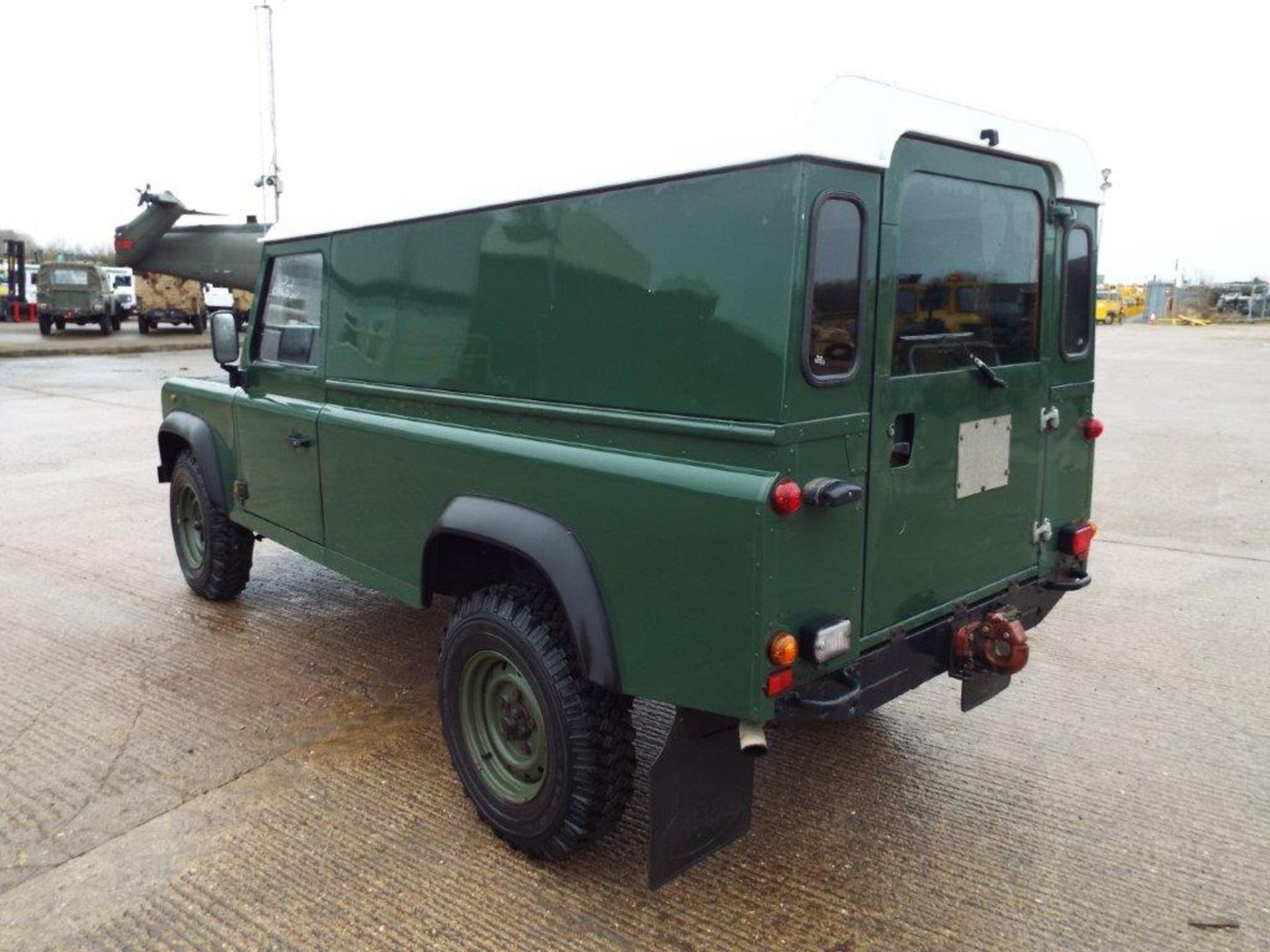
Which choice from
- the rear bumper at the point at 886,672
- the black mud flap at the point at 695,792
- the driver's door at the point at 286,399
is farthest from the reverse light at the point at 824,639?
the driver's door at the point at 286,399

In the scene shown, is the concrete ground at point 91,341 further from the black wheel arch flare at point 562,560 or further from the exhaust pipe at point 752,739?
the exhaust pipe at point 752,739

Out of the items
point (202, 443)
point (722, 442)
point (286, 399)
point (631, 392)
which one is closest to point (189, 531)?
point (202, 443)

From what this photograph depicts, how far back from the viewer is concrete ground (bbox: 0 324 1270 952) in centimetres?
284

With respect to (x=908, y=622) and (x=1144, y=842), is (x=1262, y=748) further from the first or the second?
Result: (x=908, y=622)

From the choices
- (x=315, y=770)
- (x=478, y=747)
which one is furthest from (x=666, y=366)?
(x=315, y=770)

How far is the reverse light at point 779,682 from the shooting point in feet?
8.18

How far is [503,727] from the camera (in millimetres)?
3221

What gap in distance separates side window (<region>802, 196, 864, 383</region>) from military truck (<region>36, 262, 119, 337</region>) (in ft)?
99.1

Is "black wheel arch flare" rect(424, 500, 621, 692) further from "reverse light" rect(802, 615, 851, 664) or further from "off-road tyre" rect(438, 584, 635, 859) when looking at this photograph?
"reverse light" rect(802, 615, 851, 664)

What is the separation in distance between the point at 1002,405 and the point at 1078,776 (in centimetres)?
150

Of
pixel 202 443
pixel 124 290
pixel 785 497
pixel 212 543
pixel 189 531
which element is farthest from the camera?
pixel 124 290

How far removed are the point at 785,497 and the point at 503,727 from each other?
138 cm

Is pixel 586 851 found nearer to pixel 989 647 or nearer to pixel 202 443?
pixel 989 647

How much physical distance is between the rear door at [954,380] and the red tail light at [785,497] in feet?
1.25
